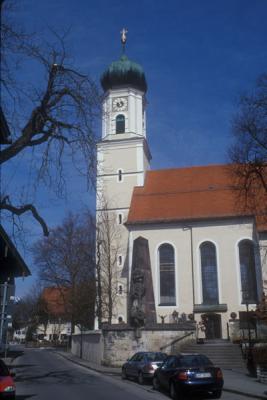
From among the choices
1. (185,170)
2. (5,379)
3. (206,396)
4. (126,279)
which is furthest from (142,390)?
→ (185,170)

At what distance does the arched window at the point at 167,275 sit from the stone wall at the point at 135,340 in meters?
7.78

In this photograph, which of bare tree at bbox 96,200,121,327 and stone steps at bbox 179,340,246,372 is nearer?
stone steps at bbox 179,340,246,372

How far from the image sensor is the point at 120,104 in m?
45.1

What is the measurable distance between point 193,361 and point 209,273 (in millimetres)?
22366

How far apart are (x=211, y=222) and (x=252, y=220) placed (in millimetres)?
3234

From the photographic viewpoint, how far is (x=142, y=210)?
39.2 meters

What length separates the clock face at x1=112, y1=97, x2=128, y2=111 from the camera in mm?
45031

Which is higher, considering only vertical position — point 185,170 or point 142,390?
point 185,170

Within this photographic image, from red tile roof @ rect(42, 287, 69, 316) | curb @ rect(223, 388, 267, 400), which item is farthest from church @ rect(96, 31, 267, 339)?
curb @ rect(223, 388, 267, 400)

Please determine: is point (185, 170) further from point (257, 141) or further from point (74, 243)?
point (257, 141)

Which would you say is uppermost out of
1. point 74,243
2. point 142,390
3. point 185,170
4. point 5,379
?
point 185,170

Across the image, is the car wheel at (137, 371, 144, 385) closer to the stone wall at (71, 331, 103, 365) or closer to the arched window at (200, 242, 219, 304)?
the stone wall at (71, 331, 103, 365)

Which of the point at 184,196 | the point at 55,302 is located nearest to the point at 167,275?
the point at 184,196

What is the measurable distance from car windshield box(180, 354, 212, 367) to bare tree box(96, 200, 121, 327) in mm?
21820
